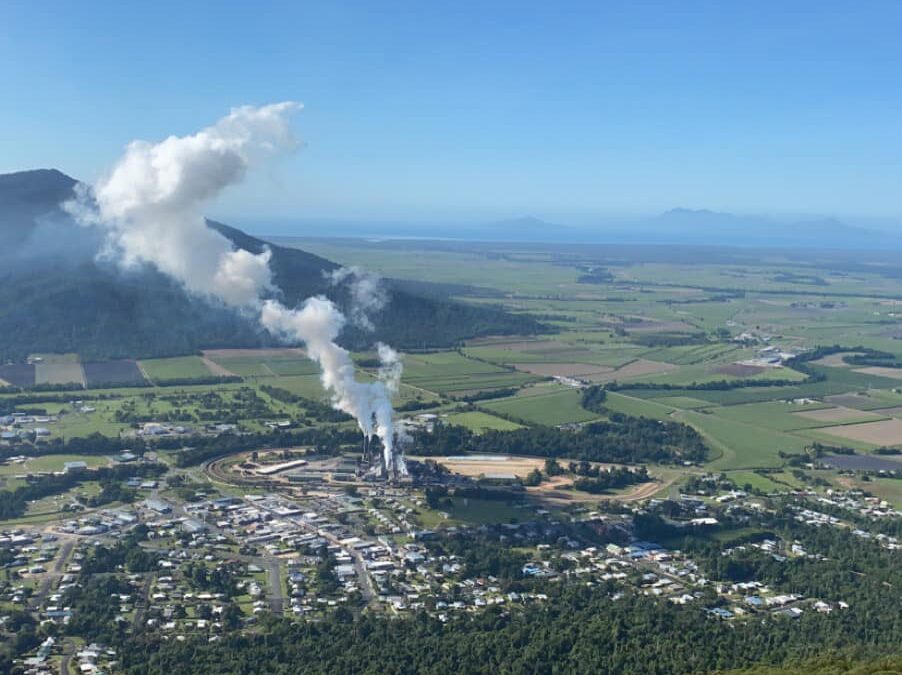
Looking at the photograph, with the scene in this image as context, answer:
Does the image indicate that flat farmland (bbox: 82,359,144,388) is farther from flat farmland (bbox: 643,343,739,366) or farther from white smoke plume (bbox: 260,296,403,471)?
flat farmland (bbox: 643,343,739,366)

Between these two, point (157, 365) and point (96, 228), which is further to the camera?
point (96, 228)

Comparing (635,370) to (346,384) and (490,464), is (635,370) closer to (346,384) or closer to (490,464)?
(490,464)

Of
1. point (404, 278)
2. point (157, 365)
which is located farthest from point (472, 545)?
point (404, 278)

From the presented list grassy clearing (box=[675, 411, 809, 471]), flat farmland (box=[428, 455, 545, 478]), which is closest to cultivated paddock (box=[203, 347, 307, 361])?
flat farmland (box=[428, 455, 545, 478])

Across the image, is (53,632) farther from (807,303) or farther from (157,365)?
(807,303)

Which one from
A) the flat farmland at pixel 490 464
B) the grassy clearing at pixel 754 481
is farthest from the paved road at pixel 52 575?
the grassy clearing at pixel 754 481

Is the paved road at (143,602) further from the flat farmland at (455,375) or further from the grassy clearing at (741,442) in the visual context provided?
the flat farmland at (455,375)
